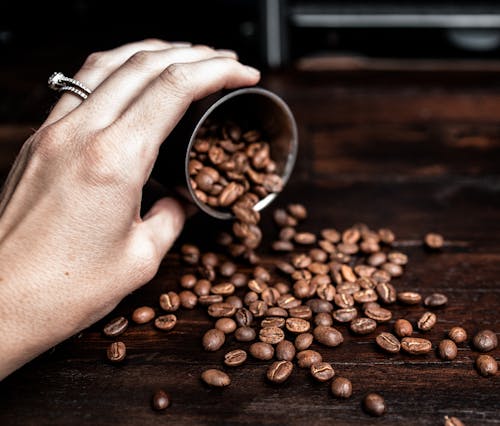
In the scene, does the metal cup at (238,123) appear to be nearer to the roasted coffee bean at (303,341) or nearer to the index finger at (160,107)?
the index finger at (160,107)

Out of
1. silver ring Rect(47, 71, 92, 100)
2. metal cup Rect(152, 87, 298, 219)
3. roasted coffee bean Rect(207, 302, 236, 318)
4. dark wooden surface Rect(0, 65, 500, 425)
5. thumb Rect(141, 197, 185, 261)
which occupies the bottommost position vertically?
dark wooden surface Rect(0, 65, 500, 425)

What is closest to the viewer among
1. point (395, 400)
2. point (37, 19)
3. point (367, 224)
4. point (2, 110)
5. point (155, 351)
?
point (395, 400)

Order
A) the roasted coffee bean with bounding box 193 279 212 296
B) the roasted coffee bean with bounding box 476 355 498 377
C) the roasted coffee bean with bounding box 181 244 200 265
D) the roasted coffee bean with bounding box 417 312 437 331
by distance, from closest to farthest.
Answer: the roasted coffee bean with bounding box 476 355 498 377
the roasted coffee bean with bounding box 417 312 437 331
the roasted coffee bean with bounding box 193 279 212 296
the roasted coffee bean with bounding box 181 244 200 265

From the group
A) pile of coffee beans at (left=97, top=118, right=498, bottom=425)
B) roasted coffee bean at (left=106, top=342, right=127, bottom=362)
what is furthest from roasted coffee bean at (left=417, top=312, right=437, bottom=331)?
roasted coffee bean at (left=106, top=342, right=127, bottom=362)

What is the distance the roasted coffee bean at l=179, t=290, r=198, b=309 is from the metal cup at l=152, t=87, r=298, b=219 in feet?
0.56

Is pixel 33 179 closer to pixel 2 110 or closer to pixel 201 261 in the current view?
pixel 201 261

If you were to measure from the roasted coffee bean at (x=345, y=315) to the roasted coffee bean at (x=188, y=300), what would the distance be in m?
0.28

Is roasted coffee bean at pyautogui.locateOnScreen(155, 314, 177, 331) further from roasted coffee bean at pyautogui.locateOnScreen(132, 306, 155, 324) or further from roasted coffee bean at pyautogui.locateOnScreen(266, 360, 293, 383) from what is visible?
roasted coffee bean at pyautogui.locateOnScreen(266, 360, 293, 383)

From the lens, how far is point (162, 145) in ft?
4.29

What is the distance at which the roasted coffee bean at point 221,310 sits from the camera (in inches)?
51.8

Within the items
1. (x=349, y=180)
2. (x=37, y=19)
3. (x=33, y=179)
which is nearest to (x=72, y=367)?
(x=33, y=179)

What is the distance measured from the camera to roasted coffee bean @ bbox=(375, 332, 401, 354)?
122cm

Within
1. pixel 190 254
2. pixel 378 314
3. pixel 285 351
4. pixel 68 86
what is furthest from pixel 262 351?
pixel 68 86

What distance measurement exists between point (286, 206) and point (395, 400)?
670 mm
